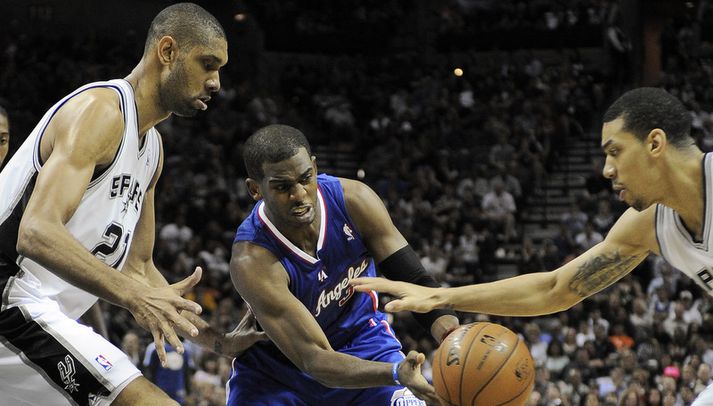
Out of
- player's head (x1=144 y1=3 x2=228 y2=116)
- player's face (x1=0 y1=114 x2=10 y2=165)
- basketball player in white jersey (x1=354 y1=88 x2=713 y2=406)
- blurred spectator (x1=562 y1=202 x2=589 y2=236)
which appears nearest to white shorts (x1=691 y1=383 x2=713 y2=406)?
basketball player in white jersey (x1=354 y1=88 x2=713 y2=406)

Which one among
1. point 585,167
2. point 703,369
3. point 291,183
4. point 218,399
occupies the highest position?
point 585,167

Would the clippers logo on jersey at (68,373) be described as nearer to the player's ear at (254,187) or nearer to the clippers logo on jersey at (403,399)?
the player's ear at (254,187)

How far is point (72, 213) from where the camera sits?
11.6 ft

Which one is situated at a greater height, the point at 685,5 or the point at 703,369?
the point at 685,5

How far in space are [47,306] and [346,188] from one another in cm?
148

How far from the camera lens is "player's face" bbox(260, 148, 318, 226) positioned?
421cm

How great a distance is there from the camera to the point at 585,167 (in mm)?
16328

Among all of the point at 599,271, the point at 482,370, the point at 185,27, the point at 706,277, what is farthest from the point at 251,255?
the point at 706,277

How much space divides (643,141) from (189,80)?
1.85 meters

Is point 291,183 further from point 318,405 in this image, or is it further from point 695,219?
point 695,219

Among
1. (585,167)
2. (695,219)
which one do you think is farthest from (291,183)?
(585,167)

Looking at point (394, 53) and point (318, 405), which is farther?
point (394, 53)

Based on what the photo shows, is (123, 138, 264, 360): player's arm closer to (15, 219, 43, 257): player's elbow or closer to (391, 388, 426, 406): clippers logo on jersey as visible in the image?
(391, 388, 426, 406): clippers logo on jersey

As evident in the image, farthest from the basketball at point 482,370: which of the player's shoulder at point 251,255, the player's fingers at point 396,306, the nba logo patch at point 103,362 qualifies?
the nba logo patch at point 103,362
